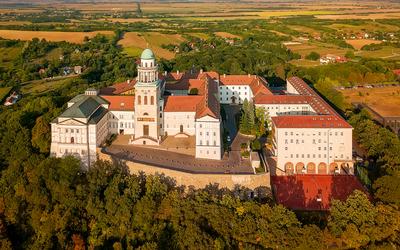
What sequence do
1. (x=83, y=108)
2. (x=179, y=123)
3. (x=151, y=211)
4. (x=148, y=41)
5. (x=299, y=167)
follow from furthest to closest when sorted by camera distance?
(x=148, y=41) < (x=179, y=123) < (x=299, y=167) < (x=83, y=108) < (x=151, y=211)

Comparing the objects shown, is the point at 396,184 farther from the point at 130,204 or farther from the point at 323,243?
the point at 130,204

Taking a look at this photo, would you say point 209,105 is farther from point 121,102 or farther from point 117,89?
point 117,89

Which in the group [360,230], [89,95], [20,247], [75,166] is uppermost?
[89,95]

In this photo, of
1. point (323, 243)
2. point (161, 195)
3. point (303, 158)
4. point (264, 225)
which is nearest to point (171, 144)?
point (161, 195)

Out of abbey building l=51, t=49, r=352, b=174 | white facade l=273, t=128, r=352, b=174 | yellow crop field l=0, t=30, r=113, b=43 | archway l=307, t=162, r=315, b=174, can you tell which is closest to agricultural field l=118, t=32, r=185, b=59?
yellow crop field l=0, t=30, r=113, b=43

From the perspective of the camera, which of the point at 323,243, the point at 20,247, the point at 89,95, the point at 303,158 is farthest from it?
the point at 89,95

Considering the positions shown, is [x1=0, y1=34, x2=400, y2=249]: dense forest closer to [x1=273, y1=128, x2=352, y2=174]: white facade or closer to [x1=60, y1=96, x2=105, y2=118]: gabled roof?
[x1=273, y1=128, x2=352, y2=174]: white facade

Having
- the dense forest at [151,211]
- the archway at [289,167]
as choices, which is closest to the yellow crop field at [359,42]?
the dense forest at [151,211]

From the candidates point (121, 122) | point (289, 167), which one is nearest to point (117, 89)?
point (121, 122)
